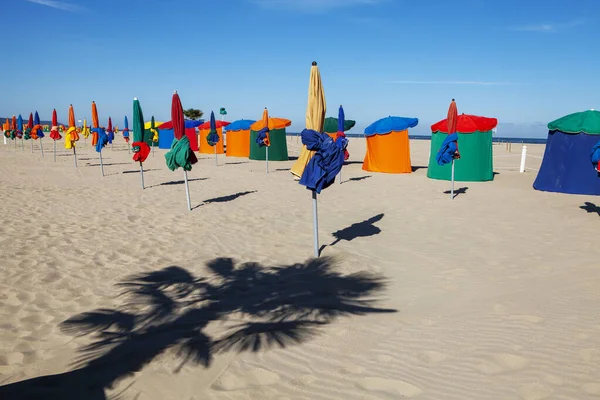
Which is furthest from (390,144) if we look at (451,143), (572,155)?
(572,155)

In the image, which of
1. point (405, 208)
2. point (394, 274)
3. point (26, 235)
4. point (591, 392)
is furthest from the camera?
point (405, 208)

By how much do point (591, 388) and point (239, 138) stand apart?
24.9 m

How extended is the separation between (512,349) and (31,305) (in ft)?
17.3

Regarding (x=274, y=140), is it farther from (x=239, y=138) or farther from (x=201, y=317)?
(x=201, y=317)

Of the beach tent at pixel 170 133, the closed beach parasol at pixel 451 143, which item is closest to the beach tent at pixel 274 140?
the beach tent at pixel 170 133

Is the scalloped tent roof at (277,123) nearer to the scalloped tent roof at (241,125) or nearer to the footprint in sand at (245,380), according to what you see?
the scalloped tent roof at (241,125)

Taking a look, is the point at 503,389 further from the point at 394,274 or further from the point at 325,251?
the point at 325,251

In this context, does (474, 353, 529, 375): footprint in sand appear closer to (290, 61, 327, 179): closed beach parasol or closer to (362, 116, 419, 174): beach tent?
(290, 61, 327, 179): closed beach parasol

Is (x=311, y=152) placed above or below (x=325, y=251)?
above

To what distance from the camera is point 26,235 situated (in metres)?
7.29

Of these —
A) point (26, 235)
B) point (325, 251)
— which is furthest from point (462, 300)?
point (26, 235)

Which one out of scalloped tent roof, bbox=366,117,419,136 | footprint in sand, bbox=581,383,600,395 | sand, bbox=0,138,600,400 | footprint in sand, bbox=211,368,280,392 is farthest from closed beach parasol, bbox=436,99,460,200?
footprint in sand, bbox=211,368,280,392

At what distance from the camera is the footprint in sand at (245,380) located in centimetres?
313

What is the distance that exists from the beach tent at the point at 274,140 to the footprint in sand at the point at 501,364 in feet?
65.6
